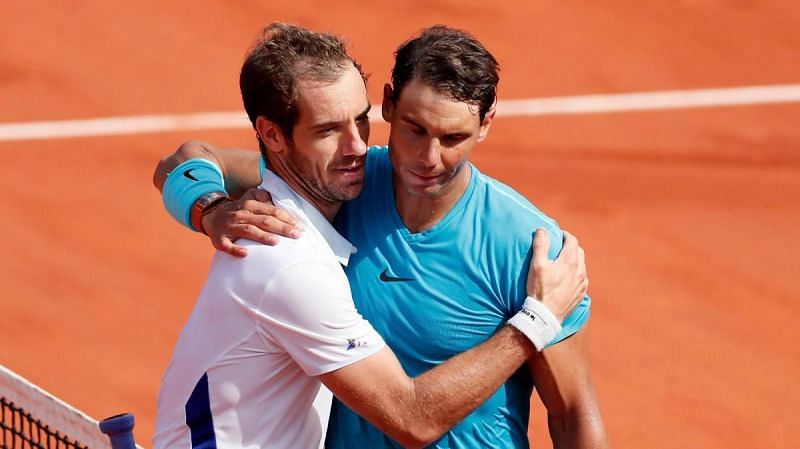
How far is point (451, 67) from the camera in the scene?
16.4 ft

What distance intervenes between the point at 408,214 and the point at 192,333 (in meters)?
0.99

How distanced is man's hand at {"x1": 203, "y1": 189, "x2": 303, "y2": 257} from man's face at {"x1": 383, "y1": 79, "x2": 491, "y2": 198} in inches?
19.6

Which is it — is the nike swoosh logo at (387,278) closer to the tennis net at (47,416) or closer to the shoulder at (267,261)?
the shoulder at (267,261)

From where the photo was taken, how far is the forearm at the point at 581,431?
5.11m

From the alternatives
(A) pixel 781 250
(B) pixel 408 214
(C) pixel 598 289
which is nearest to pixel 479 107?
(B) pixel 408 214

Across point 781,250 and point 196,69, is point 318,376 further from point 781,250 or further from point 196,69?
point 196,69

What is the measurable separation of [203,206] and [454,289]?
1137mm

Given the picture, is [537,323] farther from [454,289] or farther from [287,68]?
[287,68]

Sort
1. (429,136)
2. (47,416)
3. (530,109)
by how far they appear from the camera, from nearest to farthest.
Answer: (429,136) < (47,416) < (530,109)

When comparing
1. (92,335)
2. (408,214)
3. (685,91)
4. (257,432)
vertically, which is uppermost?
(408,214)

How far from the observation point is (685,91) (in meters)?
14.0

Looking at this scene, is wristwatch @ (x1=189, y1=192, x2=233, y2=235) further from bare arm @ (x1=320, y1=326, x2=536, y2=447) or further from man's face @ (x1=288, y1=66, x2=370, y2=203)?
bare arm @ (x1=320, y1=326, x2=536, y2=447)

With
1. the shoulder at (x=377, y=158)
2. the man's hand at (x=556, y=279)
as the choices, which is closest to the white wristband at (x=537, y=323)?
the man's hand at (x=556, y=279)

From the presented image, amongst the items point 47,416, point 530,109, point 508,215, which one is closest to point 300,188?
point 508,215
